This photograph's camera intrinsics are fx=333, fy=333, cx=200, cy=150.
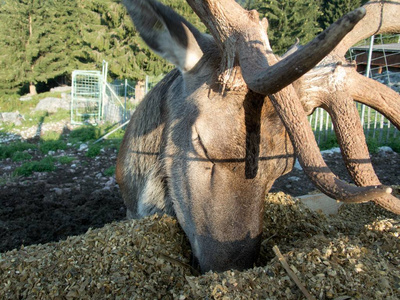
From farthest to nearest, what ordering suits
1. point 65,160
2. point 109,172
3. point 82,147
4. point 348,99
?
1. point 82,147
2. point 65,160
3. point 109,172
4. point 348,99

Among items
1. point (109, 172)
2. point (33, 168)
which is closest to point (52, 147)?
point (33, 168)

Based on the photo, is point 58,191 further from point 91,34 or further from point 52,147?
point 91,34

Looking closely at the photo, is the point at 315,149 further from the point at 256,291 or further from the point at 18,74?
the point at 18,74

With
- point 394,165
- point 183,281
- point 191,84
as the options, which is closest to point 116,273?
point 183,281

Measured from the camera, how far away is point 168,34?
9.14 ft

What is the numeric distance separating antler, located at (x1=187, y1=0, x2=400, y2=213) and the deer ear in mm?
567

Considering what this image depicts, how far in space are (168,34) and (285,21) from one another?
2332 cm

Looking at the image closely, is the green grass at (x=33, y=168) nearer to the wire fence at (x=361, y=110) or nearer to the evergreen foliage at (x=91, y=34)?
the wire fence at (x=361, y=110)

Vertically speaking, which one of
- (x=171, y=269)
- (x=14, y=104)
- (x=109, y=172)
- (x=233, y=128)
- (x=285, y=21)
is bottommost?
(x=109, y=172)

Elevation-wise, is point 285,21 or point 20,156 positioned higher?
point 285,21

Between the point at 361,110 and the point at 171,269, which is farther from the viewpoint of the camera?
the point at 361,110

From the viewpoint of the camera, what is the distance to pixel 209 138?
238 centimetres

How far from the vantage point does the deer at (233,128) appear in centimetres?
168

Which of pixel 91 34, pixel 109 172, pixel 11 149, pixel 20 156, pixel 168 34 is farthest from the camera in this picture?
pixel 91 34
